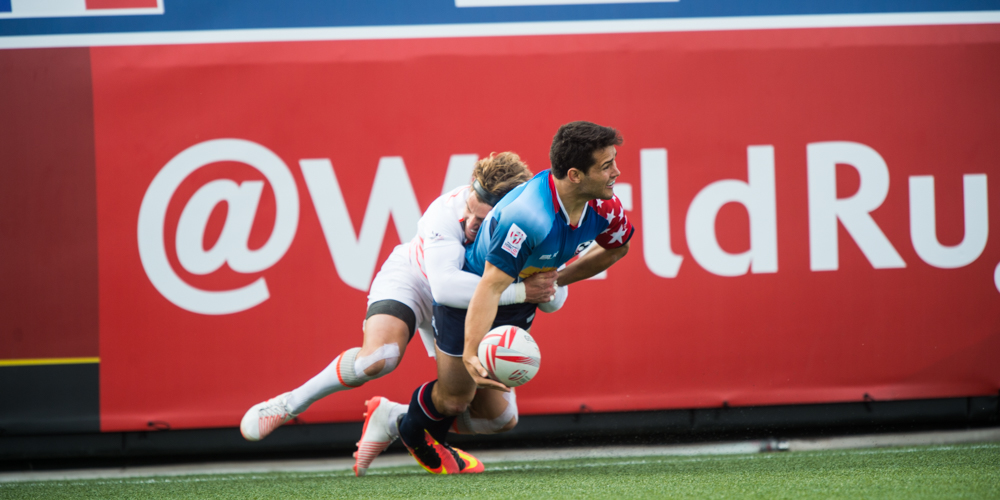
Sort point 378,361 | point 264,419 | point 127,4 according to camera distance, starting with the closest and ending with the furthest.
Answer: point 378,361, point 264,419, point 127,4

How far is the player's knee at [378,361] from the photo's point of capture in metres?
2.88

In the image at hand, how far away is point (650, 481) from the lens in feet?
8.94

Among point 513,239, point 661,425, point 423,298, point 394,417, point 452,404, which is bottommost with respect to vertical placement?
point 661,425

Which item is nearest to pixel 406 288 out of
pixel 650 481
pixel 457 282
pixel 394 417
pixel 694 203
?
pixel 457 282

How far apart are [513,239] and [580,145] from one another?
39cm

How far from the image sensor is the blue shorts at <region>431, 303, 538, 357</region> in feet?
9.38

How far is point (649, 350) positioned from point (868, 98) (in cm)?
183

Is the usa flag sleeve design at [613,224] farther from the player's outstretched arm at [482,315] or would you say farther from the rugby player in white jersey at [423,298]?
the player's outstretched arm at [482,315]

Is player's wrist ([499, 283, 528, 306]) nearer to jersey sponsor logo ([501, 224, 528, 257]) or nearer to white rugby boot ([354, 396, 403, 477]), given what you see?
jersey sponsor logo ([501, 224, 528, 257])

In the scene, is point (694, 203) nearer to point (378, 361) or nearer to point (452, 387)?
point (452, 387)

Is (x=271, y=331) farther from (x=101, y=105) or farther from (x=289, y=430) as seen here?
(x=101, y=105)

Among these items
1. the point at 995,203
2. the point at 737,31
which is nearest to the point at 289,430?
the point at 737,31

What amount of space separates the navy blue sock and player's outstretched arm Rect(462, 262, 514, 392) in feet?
2.36

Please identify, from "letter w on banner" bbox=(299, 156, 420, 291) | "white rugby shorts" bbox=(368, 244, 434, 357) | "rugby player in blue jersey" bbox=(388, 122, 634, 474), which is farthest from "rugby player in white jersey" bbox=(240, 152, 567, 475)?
"letter w on banner" bbox=(299, 156, 420, 291)
